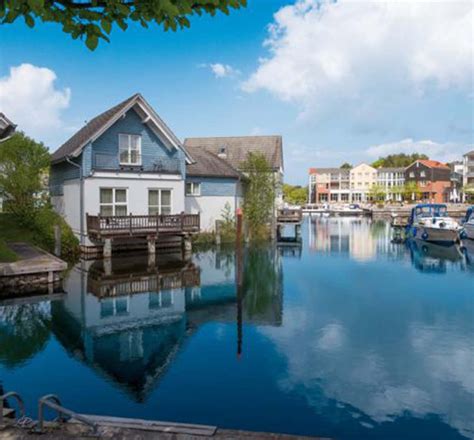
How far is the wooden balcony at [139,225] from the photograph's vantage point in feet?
72.9

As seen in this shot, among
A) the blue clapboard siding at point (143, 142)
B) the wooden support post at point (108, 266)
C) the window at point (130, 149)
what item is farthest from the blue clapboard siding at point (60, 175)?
the wooden support post at point (108, 266)

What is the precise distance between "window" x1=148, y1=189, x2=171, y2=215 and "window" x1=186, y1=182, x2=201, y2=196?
3.96 meters

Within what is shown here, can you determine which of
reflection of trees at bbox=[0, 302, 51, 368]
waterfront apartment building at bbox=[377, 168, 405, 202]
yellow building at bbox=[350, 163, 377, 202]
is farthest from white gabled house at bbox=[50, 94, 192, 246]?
waterfront apartment building at bbox=[377, 168, 405, 202]

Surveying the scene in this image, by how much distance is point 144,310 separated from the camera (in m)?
13.8

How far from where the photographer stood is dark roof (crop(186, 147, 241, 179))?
100 feet

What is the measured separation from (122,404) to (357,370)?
4.81 metres

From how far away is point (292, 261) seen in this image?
80.6 ft

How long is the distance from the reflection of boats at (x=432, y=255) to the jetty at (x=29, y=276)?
17334 mm

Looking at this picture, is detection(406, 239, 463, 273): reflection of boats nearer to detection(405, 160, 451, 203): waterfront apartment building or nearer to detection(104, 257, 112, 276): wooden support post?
detection(104, 257, 112, 276): wooden support post

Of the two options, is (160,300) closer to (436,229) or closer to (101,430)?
(101,430)

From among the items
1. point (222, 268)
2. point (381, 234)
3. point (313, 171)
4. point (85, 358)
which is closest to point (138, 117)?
point (222, 268)

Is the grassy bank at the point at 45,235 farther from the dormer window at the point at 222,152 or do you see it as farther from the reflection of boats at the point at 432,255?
the dormer window at the point at 222,152

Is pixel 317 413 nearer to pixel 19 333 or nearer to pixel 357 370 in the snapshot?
pixel 357 370

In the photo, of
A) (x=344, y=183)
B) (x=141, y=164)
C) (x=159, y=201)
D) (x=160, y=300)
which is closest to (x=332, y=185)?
(x=344, y=183)
